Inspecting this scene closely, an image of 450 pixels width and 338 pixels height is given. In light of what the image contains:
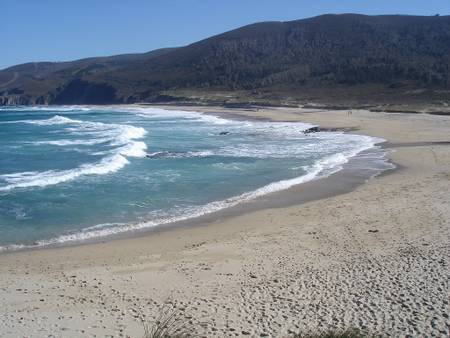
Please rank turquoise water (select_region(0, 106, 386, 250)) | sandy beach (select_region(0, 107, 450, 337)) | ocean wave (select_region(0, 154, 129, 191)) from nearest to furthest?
sandy beach (select_region(0, 107, 450, 337))
turquoise water (select_region(0, 106, 386, 250))
ocean wave (select_region(0, 154, 129, 191))

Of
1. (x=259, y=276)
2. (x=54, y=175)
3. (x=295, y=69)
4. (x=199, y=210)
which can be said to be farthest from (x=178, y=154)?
(x=295, y=69)

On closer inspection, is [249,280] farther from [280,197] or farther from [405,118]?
[405,118]

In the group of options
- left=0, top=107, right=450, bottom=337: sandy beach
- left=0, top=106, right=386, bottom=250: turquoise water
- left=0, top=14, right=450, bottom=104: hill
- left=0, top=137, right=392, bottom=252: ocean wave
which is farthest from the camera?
left=0, top=14, right=450, bottom=104: hill

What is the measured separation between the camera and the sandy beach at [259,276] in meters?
7.39

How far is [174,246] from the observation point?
37.8ft

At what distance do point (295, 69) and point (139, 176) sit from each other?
83376 millimetres

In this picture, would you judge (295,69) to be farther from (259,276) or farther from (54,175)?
(259,276)

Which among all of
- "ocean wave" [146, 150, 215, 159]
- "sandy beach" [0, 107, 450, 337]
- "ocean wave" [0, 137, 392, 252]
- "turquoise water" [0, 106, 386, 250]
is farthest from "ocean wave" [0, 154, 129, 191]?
"sandy beach" [0, 107, 450, 337]

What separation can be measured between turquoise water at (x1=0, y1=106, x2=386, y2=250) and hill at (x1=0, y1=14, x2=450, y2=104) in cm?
3603

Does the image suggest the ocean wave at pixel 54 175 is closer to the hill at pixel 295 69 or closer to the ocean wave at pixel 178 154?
the ocean wave at pixel 178 154

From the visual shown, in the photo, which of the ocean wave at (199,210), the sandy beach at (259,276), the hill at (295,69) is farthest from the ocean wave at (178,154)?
the hill at (295,69)

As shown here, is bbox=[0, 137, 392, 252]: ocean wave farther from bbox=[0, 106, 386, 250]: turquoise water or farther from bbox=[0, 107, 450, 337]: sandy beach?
bbox=[0, 107, 450, 337]: sandy beach

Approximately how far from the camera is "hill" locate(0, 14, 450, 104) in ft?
253

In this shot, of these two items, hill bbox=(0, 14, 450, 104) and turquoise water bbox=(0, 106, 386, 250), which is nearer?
turquoise water bbox=(0, 106, 386, 250)
